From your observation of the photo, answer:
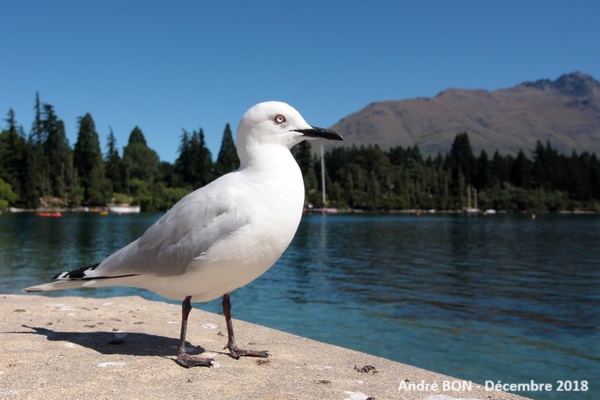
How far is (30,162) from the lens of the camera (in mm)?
106562

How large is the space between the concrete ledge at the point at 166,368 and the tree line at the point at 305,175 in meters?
112

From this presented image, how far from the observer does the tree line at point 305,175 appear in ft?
380

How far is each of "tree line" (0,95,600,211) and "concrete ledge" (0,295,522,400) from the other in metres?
112

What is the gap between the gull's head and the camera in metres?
5.08

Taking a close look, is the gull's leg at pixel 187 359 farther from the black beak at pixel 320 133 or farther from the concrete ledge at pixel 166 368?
the black beak at pixel 320 133

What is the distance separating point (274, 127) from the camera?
5.09 meters

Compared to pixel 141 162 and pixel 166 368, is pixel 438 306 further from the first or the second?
pixel 141 162

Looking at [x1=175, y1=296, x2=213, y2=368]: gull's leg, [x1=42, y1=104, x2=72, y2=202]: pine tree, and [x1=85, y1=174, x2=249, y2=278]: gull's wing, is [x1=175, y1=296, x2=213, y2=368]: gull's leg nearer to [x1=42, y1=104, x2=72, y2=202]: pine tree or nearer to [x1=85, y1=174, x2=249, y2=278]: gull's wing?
[x1=85, y1=174, x2=249, y2=278]: gull's wing

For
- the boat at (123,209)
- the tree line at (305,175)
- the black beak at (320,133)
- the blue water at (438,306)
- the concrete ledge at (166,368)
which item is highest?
the tree line at (305,175)

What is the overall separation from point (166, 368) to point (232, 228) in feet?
4.85

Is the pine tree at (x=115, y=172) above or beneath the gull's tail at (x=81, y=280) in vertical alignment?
above

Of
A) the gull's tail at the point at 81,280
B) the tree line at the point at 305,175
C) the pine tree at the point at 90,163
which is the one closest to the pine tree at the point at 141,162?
the tree line at the point at 305,175

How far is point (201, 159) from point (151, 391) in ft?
460

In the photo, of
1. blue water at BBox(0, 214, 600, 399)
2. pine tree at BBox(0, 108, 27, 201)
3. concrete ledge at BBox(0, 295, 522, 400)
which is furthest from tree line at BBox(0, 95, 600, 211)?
concrete ledge at BBox(0, 295, 522, 400)
